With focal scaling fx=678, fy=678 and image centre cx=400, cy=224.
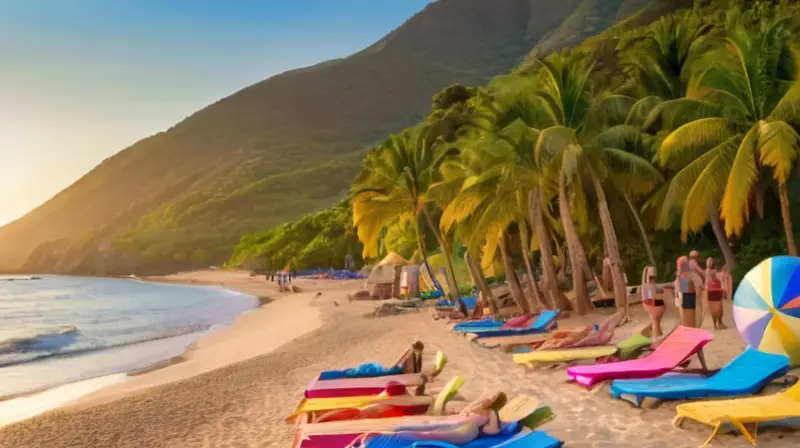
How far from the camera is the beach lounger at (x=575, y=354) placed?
8.19 m

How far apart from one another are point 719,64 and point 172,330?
58.3 feet

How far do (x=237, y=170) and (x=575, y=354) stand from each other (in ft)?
481

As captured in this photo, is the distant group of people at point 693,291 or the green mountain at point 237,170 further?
the green mountain at point 237,170

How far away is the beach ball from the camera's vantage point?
6902 mm

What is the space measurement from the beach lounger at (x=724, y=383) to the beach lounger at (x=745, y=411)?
473 millimetres

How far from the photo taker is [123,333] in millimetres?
22438

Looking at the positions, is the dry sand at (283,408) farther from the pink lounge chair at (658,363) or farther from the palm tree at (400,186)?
the palm tree at (400,186)

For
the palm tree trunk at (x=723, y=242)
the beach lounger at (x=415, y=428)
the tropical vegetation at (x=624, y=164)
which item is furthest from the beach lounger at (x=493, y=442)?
the palm tree trunk at (x=723, y=242)

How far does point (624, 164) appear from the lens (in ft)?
53.6

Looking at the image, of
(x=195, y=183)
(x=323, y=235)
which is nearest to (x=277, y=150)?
(x=195, y=183)

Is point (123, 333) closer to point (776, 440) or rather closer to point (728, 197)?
point (728, 197)

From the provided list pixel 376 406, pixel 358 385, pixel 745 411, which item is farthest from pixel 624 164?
pixel 376 406

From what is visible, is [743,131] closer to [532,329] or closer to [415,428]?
[532,329]

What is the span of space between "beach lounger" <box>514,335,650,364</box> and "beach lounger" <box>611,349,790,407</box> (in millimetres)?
1698
